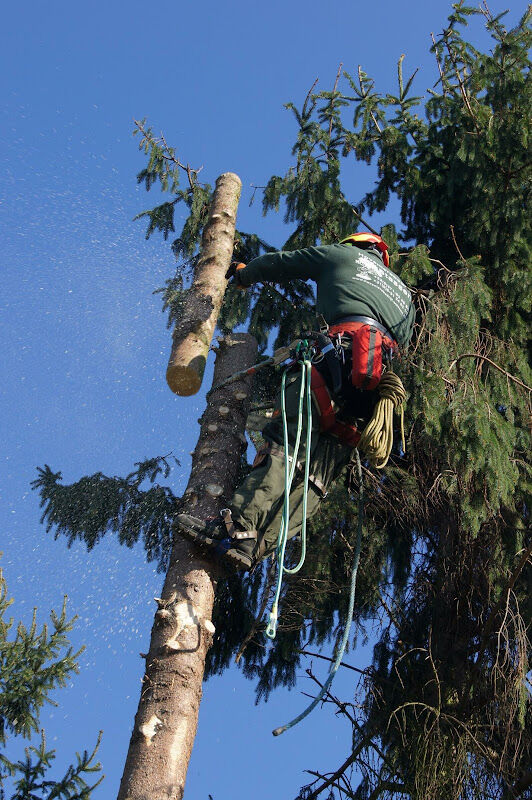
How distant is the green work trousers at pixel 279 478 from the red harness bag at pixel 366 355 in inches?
10.6

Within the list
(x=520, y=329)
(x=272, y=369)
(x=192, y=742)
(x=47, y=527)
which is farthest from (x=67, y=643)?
(x=520, y=329)

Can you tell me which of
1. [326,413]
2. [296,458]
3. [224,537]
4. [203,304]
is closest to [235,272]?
[203,304]

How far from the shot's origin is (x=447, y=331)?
16.8 feet

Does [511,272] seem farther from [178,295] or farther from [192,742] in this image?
[192,742]

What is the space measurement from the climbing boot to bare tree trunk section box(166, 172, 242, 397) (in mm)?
998

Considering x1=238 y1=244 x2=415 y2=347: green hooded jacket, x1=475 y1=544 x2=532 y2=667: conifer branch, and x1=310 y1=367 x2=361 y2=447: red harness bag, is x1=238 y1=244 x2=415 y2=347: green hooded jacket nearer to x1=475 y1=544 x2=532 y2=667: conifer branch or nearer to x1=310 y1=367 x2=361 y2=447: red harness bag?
x1=310 y1=367 x2=361 y2=447: red harness bag

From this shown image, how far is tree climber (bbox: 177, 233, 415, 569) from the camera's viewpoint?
4.11 metres

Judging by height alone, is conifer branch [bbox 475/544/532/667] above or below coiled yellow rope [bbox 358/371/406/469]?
below

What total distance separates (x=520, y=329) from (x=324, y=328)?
2054 mm

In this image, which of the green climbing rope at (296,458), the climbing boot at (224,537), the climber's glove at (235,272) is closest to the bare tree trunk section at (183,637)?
the climbing boot at (224,537)

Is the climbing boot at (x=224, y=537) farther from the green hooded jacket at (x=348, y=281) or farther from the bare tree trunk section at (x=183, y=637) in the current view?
the green hooded jacket at (x=348, y=281)

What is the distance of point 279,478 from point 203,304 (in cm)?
125

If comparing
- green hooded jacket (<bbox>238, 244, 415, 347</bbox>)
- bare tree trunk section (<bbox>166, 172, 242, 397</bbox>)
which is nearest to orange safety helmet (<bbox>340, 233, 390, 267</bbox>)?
green hooded jacket (<bbox>238, 244, 415, 347</bbox>)

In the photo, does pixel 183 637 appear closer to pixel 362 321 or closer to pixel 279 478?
pixel 279 478
